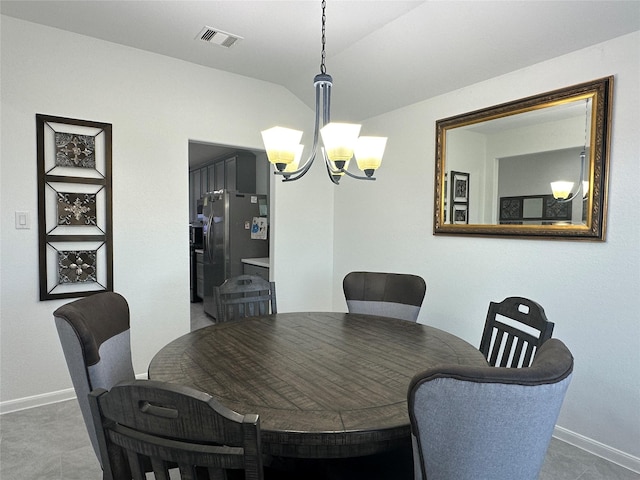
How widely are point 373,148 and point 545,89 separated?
1.34 m

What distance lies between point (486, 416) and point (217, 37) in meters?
2.86

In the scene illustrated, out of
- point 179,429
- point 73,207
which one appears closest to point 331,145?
point 179,429

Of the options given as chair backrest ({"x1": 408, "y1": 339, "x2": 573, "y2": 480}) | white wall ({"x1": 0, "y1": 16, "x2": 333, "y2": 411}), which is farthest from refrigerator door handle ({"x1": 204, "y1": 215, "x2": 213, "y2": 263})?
chair backrest ({"x1": 408, "y1": 339, "x2": 573, "y2": 480})

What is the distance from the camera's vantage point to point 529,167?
8.09ft

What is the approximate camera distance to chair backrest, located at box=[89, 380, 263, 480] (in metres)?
0.72

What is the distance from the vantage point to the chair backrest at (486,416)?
0.77 metres

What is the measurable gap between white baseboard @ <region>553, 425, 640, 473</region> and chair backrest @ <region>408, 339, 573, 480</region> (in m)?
1.75

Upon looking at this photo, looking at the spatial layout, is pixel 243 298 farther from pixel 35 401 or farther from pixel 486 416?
pixel 486 416

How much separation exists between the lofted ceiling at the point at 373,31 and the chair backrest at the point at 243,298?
1.69 m

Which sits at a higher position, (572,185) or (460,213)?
(572,185)

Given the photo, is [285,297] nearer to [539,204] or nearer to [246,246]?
[246,246]

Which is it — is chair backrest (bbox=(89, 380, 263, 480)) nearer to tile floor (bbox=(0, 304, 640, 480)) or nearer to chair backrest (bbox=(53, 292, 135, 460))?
chair backrest (bbox=(53, 292, 135, 460))

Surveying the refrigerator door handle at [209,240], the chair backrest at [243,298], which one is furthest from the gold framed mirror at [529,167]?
the refrigerator door handle at [209,240]

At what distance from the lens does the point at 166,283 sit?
3148 mm
